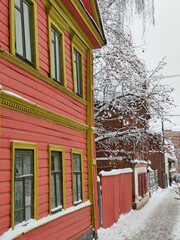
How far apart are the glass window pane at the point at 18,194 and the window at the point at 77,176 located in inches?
122

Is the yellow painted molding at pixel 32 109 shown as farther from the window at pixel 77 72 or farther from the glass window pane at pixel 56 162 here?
the window at pixel 77 72

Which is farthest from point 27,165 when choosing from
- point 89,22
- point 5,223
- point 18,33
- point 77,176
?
point 89,22

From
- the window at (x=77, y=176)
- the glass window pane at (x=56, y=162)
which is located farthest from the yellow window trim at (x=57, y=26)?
the window at (x=77, y=176)

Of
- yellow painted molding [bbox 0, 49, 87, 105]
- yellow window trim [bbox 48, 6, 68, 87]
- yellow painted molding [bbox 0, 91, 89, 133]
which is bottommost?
yellow painted molding [bbox 0, 91, 89, 133]

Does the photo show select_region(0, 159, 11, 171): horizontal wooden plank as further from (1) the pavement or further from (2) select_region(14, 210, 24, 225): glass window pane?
(1) the pavement

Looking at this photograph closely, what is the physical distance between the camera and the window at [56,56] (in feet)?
26.7

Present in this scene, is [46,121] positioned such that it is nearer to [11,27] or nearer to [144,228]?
[11,27]

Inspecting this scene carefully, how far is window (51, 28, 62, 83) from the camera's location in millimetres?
8133

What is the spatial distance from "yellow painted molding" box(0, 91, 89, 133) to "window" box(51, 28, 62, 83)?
996mm

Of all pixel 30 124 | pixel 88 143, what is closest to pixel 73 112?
pixel 88 143

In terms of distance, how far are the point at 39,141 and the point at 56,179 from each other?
134 cm

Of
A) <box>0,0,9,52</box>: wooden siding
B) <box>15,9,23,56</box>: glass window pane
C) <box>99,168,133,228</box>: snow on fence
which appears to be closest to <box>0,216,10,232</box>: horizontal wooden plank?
<box>0,0,9,52</box>: wooden siding

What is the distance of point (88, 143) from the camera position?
10.5m

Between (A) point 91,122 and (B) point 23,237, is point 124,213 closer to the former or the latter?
(A) point 91,122
